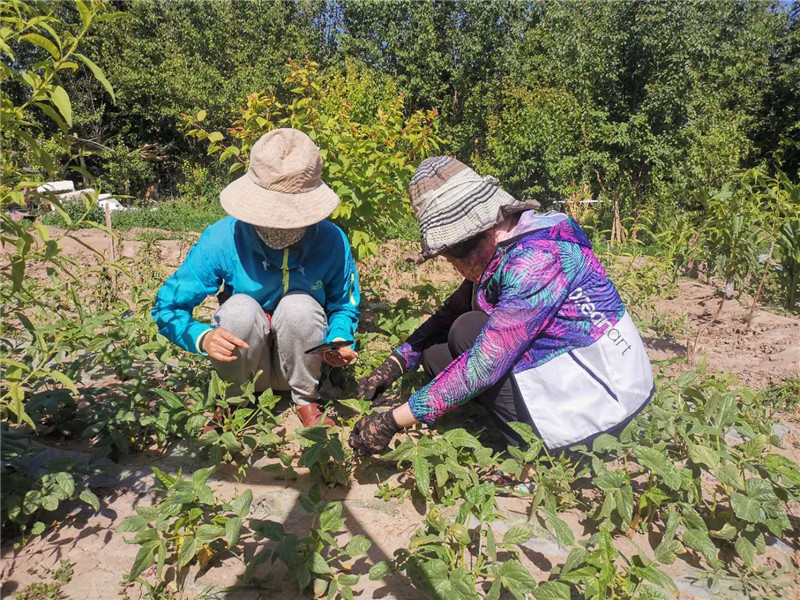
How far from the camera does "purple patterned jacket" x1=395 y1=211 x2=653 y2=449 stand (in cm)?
184

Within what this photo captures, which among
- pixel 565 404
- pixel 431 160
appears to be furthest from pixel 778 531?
pixel 431 160

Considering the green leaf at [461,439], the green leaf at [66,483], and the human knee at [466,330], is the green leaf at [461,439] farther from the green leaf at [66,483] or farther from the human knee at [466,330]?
the green leaf at [66,483]

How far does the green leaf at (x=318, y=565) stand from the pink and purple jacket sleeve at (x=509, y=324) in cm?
58

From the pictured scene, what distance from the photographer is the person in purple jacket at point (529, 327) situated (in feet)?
6.07

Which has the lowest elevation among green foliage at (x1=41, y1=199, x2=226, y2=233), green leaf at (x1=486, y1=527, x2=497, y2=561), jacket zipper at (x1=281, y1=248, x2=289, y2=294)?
green foliage at (x1=41, y1=199, x2=226, y2=233)

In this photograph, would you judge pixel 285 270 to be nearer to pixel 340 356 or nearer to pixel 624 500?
pixel 340 356

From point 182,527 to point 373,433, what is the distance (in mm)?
654

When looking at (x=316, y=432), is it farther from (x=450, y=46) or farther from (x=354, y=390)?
(x=450, y=46)

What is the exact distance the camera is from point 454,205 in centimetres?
187

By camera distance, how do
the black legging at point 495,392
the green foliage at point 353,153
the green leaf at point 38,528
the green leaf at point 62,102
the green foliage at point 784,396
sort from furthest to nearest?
1. the green foliage at point 353,153
2. the green foliage at point 784,396
3. the black legging at point 495,392
4. the green leaf at point 38,528
5. the green leaf at point 62,102

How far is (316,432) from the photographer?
5.92 ft

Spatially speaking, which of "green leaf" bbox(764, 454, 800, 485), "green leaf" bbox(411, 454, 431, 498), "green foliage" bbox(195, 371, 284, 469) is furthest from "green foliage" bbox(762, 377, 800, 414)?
"green foliage" bbox(195, 371, 284, 469)

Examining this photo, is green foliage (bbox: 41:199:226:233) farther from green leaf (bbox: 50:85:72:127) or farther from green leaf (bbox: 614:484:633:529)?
green leaf (bbox: 614:484:633:529)

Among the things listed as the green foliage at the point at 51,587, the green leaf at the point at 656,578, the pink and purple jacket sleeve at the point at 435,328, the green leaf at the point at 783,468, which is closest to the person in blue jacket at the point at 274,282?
Result: the pink and purple jacket sleeve at the point at 435,328
